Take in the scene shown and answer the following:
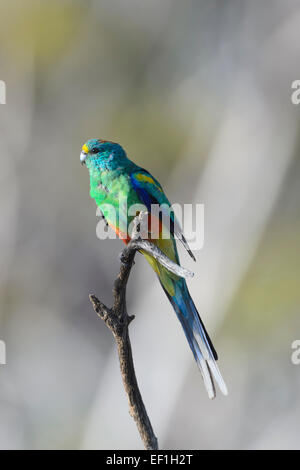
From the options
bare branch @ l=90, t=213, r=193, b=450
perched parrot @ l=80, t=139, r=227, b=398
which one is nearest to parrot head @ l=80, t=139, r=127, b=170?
perched parrot @ l=80, t=139, r=227, b=398

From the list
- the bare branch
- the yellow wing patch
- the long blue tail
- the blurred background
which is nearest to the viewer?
the bare branch

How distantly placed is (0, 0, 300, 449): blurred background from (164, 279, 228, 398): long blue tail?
5.23 metres

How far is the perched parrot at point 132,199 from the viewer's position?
3482 millimetres

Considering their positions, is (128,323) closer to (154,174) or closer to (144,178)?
(144,178)

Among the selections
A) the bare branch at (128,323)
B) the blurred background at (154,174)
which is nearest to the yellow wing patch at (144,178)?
the bare branch at (128,323)

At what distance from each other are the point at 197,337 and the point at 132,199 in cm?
95

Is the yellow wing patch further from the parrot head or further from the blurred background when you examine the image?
the blurred background

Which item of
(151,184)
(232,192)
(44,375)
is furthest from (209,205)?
(151,184)

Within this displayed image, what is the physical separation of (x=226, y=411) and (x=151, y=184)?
6980mm

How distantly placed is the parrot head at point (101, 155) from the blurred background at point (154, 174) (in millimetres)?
4946

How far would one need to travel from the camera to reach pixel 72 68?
33.5 ft

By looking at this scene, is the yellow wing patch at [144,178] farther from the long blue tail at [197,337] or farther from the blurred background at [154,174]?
the blurred background at [154,174]

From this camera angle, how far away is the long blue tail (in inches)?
119

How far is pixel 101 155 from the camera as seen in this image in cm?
387
